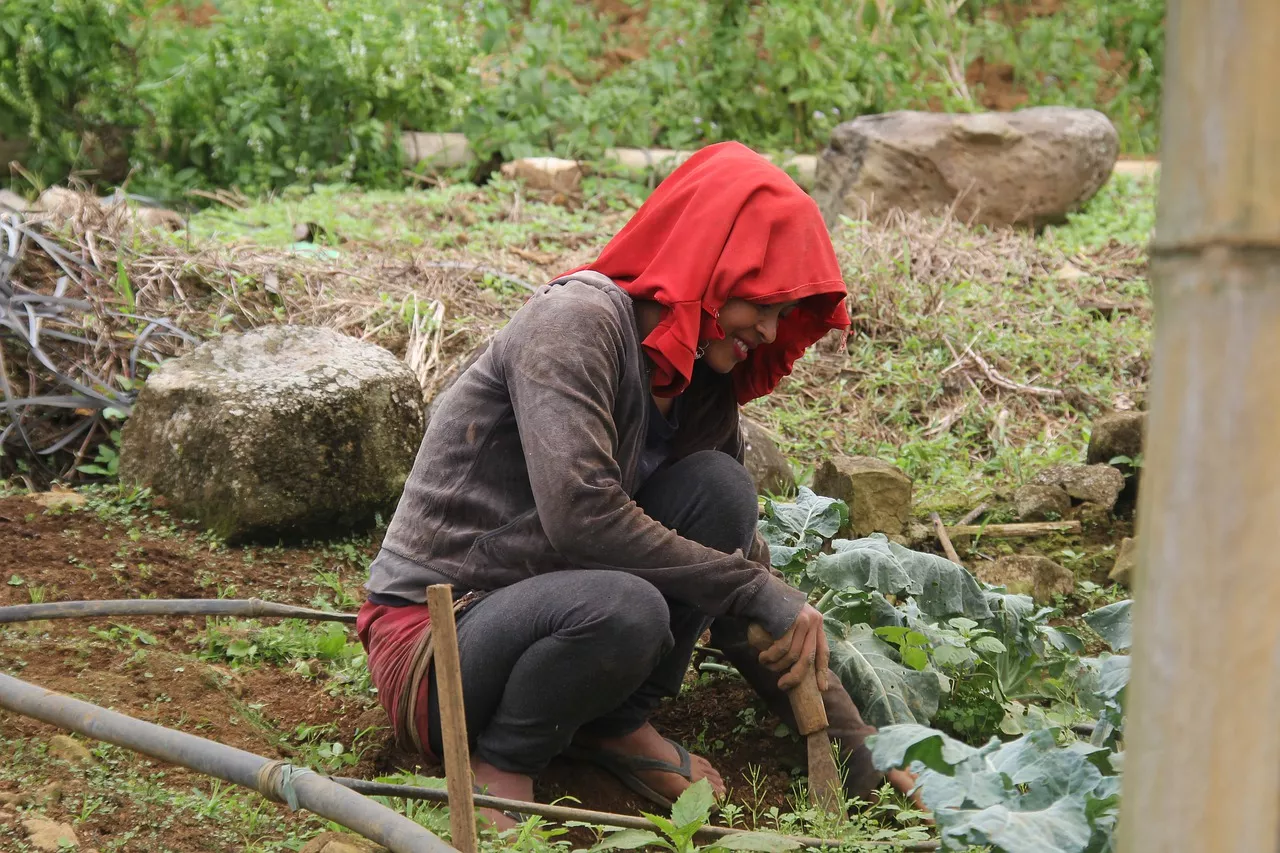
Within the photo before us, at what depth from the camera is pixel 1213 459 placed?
0.97 metres

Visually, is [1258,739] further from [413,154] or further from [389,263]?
[413,154]

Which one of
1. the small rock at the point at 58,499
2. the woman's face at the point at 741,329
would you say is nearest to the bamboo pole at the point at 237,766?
the woman's face at the point at 741,329

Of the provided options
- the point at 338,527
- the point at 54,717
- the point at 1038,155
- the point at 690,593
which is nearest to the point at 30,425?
the point at 338,527

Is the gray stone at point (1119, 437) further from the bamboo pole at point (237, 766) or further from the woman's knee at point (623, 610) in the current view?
the bamboo pole at point (237, 766)

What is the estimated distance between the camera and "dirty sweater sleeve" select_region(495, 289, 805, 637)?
2.32m

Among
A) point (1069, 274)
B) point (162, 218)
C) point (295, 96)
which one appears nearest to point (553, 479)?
point (162, 218)

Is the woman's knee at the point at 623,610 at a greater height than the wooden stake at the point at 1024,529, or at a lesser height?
greater

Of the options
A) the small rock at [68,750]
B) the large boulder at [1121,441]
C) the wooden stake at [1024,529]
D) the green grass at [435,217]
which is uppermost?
the green grass at [435,217]

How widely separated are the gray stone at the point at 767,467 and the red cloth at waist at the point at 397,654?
6.05 feet

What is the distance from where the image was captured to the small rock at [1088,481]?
13.7 ft

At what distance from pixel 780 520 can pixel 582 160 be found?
17.4 ft

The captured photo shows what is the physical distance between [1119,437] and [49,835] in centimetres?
354

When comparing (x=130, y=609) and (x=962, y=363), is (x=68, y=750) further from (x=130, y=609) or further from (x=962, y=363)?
(x=962, y=363)

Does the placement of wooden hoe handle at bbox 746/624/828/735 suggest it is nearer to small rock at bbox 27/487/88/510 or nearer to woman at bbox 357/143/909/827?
woman at bbox 357/143/909/827
